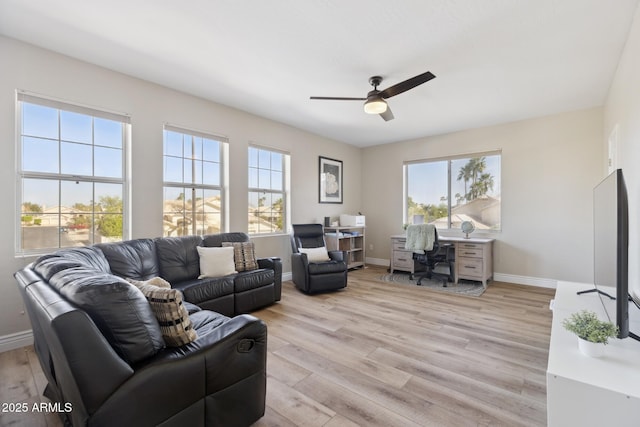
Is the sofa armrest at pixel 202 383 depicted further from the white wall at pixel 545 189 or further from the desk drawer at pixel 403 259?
the white wall at pixel 545 189

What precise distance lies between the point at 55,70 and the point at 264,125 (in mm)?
2565

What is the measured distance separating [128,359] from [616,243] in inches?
96.4

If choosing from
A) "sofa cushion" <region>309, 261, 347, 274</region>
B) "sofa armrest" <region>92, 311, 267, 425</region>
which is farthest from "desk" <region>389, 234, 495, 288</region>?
"sofa armrest" <region>92, 311, 267, 425</region>

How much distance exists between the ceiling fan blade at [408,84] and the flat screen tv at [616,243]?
1559 millimetres

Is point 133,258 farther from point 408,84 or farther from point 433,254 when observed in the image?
point 433,254

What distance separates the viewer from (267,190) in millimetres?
4906

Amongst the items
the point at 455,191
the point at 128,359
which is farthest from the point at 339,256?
the point at 128,359

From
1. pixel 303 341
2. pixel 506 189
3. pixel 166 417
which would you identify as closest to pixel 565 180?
pixel 506 189

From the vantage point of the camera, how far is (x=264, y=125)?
4.78 metres

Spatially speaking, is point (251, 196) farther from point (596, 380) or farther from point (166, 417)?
point (596, 380)

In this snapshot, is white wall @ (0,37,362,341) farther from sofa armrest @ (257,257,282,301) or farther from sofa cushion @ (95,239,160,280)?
sofa armrest @ (257,257,282,301)

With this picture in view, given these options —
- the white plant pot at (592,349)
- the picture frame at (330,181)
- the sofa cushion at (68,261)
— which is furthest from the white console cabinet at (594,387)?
the picture frame at (330,181)

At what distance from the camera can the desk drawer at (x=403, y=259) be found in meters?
5.38

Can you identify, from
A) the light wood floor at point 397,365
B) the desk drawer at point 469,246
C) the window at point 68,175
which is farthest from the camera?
the desk drawer at point 469,246
